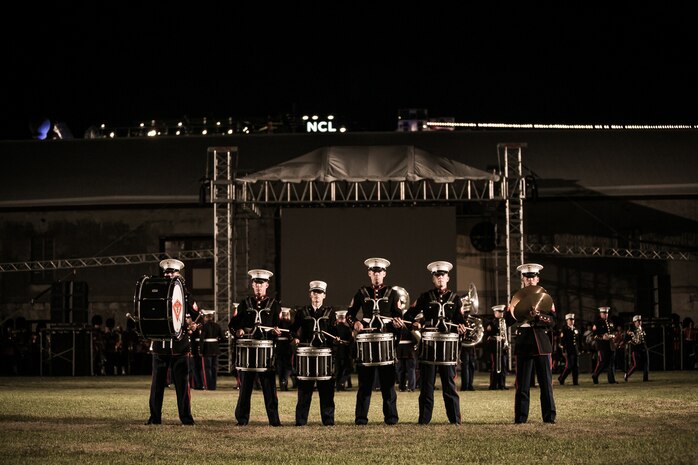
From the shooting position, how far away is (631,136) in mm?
41344

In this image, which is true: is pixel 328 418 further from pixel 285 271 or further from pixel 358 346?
pixel 285 271

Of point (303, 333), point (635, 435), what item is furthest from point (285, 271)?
point (635, 435)

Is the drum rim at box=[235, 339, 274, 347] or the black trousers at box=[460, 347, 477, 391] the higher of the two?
the drum rim at box=[235, 339, 274, 347]

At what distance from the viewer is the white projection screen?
33906mm

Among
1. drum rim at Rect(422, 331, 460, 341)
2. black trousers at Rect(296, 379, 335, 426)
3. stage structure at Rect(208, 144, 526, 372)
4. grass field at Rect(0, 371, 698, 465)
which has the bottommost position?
grass field at Rect(0, 371, 698, 465)

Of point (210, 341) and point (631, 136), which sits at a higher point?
point (631, 136)

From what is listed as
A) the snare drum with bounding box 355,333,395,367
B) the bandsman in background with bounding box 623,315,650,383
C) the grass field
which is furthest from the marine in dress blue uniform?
the bandsman in background with bounding box 623,315,650,383

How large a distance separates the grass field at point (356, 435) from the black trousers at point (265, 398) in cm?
17

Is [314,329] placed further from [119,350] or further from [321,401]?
[119,350]

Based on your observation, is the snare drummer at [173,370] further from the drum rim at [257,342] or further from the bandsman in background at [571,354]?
the bandsman in background at [571,354]

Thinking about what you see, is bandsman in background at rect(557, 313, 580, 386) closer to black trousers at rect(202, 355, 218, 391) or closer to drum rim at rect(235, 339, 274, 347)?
black trousers at rect(202, 355, 218, 391)

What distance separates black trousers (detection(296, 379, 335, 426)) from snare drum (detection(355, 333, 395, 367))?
2.01 ft

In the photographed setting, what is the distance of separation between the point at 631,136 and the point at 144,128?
817 inches

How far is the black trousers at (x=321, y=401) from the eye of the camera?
14703 mm
